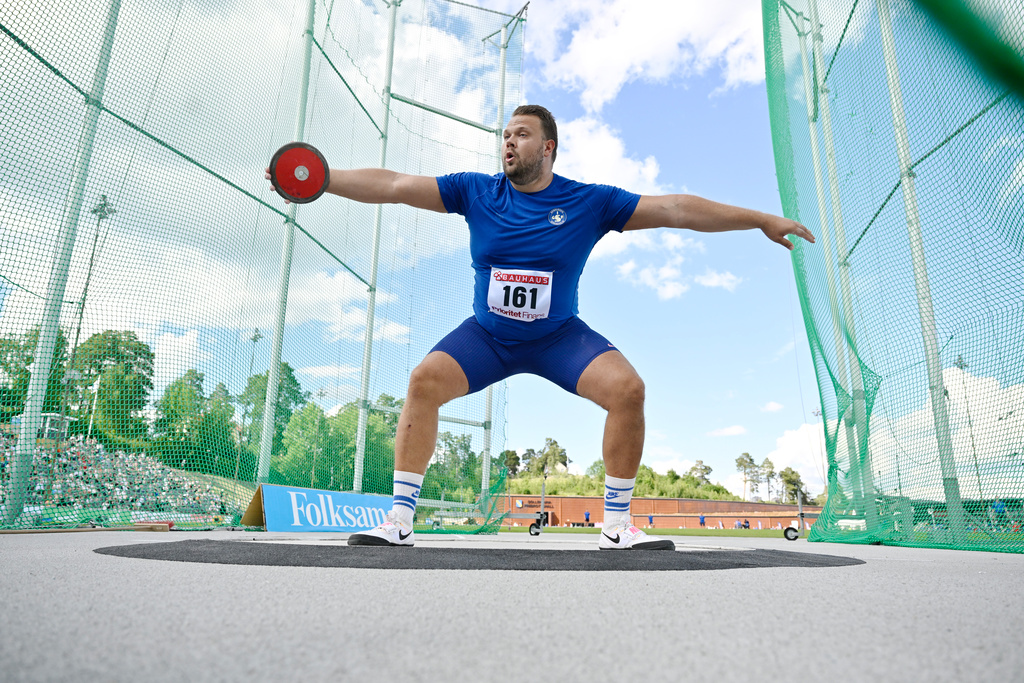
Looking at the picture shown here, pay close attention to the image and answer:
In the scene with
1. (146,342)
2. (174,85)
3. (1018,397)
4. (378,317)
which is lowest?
→ (1018,397)

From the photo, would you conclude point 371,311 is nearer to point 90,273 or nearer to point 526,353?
point 90,273

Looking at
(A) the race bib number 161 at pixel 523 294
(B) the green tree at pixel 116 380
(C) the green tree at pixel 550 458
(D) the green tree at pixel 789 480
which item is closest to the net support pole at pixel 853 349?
(A) the race bib number 161 at pixel 523 294

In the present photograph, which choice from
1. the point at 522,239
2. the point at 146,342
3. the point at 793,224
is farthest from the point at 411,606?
→ the point at 146,342

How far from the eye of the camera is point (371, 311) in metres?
8.56

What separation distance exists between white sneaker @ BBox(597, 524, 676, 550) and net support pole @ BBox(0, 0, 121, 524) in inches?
145

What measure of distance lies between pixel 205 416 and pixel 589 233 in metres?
4.08

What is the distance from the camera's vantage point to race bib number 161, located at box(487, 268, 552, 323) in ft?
9.27

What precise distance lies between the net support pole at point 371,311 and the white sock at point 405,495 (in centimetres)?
511

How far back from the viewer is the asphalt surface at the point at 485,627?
2.14 ft

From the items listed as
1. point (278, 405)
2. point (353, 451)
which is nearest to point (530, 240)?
point (278, 405)

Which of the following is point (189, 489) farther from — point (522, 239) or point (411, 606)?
point (411, 606)

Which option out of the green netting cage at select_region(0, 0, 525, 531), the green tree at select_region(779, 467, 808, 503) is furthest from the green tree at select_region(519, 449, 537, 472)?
the green netting cage at select_region(0, 0, 525, 531)

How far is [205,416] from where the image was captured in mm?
5461

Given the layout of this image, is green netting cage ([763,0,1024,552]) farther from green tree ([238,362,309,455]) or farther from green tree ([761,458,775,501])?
green tree ([761,458,775,501])
